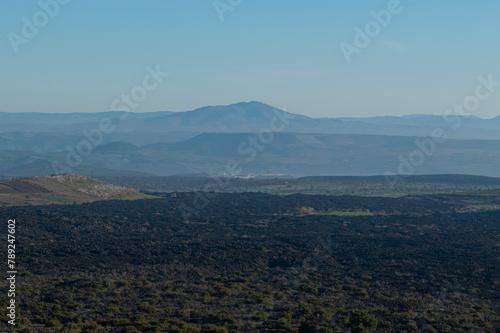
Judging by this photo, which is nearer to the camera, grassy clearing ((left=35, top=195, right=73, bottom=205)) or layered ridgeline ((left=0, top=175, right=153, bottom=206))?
layered ridgeline ((left=0, top=175, right=153, bottom=206))

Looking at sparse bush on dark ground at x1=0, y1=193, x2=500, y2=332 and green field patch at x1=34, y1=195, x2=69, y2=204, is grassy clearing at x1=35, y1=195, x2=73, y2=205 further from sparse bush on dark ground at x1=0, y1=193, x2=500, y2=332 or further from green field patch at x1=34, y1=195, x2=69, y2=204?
sparse bush on dark ground at x1=0, y1=193, x2=500, y2=332

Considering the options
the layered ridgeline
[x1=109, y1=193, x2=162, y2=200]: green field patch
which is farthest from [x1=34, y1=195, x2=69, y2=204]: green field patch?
[x1=109, y1=193, x2=162, y2=200]: green field patch

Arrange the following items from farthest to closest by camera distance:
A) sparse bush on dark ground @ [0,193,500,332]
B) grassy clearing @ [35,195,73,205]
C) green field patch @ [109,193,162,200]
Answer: green field patch @ [109,193,162,200] < grassy clearing @ [35,195,73,205] < sparse bush on dark ground @ [0,193,500,332]

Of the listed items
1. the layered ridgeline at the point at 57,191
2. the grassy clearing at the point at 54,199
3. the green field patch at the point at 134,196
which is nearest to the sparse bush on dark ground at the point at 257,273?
the grassy clearing at the point at 54,199

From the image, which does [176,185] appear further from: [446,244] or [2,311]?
[2,311]

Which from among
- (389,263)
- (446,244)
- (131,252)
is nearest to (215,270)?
(131,252)

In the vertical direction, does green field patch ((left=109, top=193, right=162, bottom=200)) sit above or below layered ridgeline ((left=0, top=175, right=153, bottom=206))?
below

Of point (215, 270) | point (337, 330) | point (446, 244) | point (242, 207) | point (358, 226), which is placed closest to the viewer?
point (337, 330)

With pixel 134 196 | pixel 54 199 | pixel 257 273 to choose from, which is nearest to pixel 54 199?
pixel 54 199

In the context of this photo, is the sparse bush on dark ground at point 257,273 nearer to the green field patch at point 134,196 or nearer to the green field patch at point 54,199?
the green field patch at point 54,199
